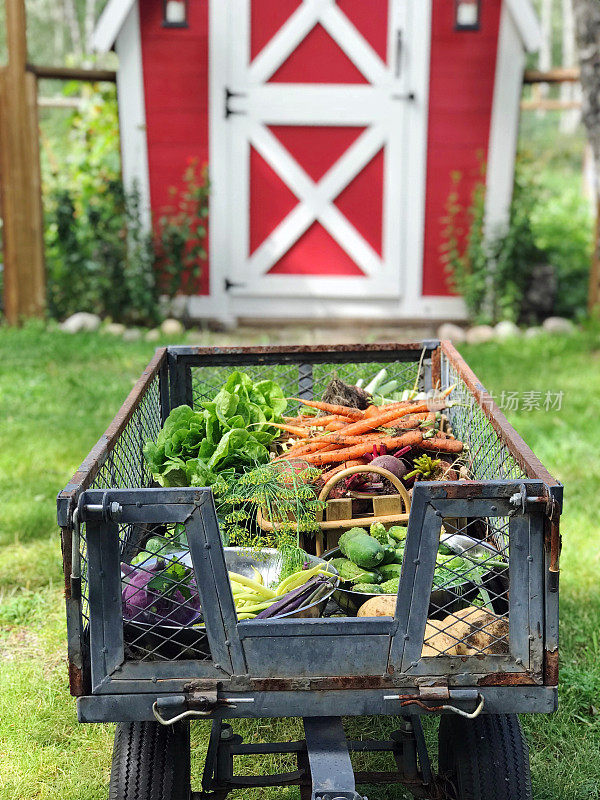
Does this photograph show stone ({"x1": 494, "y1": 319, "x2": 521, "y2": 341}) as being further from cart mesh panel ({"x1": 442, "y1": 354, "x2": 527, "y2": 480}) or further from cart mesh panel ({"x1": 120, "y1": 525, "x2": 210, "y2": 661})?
cart mesh panel ({"x1": 120, "y1": 525, "x2": 210, "y2": 661})

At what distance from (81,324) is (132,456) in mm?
5856

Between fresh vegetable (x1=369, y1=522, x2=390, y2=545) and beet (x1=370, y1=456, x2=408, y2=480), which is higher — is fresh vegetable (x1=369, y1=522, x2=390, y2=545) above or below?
below

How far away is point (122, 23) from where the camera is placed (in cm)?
830

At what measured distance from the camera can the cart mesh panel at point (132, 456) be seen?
8.01 ft

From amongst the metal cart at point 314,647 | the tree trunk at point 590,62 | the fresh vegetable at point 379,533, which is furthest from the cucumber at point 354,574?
the tree trunk at point 590,62

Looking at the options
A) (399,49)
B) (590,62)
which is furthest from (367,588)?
(399,49)

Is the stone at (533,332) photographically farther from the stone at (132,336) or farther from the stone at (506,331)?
the stone at (132,336)

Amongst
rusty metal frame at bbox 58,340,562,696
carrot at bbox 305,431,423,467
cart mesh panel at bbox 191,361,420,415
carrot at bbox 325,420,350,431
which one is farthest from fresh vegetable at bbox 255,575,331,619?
cart mesh panel at bbox 191,361,420,415

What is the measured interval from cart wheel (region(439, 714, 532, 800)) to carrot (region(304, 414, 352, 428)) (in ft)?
4.47

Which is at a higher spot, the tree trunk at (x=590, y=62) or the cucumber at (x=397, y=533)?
the tree trunk at (x=590, y=62)

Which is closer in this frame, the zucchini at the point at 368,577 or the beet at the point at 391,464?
the zucchini at the point at 368,577

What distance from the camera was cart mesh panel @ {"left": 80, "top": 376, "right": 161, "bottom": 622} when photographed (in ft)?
8.01

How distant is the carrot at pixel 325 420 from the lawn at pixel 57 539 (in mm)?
1072

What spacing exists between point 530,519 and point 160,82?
7377mm
